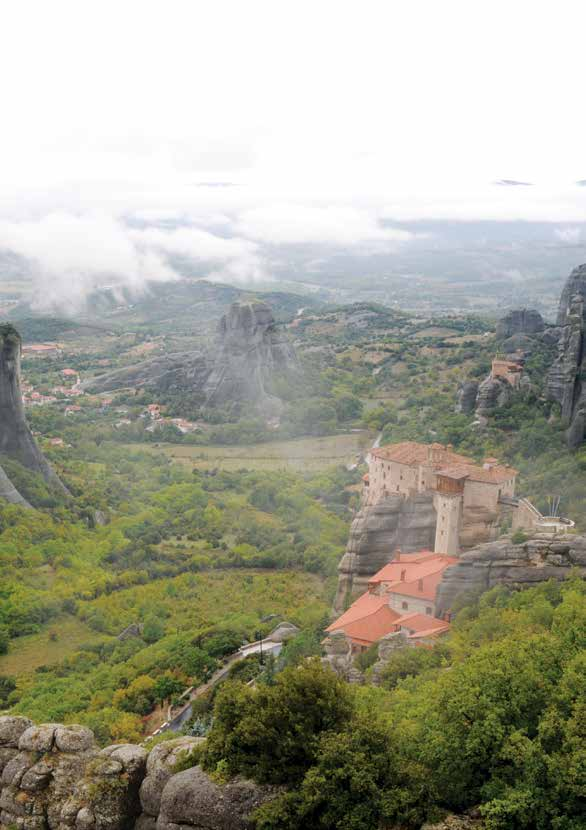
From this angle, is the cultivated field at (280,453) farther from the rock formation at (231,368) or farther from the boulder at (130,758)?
the boulder at (130,758)

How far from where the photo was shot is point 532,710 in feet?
48.1

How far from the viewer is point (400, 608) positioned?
28.6 meters

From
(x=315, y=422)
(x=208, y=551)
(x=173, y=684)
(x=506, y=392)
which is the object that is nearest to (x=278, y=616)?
(x=173, y=684)

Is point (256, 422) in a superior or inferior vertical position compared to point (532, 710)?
inferior

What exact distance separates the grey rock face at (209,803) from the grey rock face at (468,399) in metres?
42.6

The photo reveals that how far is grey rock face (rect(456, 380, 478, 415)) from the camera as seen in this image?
55.0m

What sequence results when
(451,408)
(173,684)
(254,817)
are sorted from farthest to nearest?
(451,408) → (173,684) → (254,817)

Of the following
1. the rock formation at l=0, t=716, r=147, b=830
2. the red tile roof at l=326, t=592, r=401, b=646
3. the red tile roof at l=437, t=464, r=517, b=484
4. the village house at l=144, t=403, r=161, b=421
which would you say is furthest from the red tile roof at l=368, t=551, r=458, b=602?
the village house at l=144, t=403, r=161, b=421

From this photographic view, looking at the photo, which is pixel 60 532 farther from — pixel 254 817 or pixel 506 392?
pixel 254 817

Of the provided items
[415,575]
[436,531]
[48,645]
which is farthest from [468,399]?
[48,645]

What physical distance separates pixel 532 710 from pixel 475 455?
31.7m

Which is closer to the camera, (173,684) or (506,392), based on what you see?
(173,684)

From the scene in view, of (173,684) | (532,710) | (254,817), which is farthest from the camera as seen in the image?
(173,684)

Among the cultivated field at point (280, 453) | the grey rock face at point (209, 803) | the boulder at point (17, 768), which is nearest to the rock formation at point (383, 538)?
the boulder at point (17, 768)
